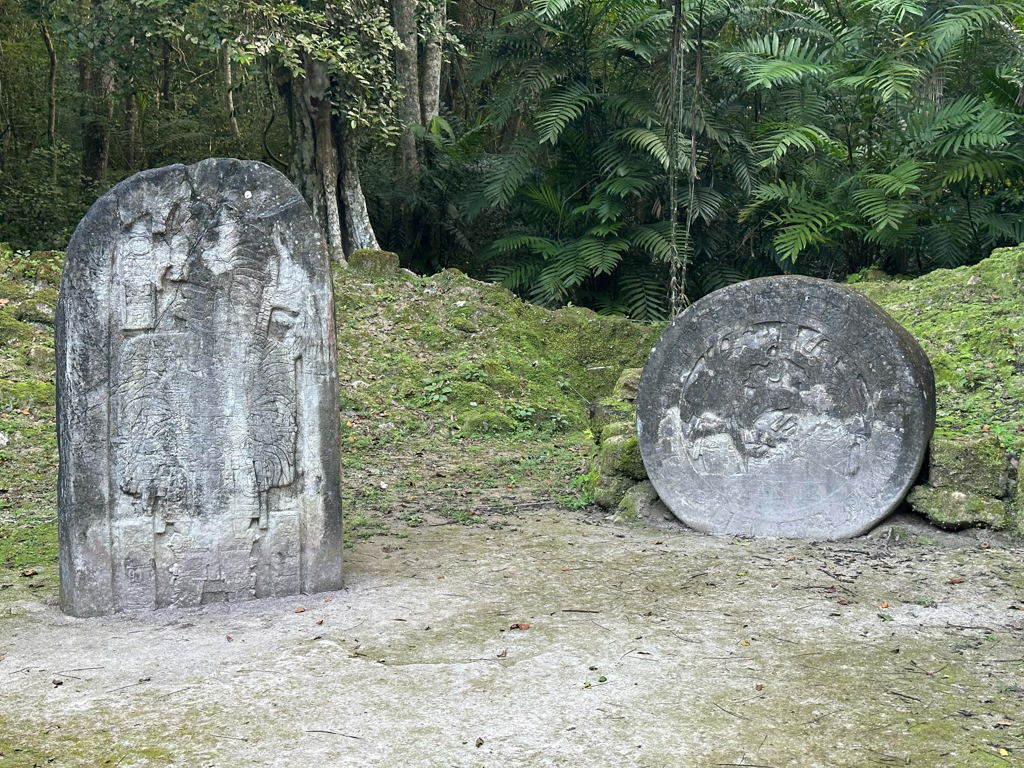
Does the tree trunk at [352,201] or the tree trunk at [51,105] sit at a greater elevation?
the tree trunk at [51,105]

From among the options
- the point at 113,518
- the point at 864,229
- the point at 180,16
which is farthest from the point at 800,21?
the point at 113,518

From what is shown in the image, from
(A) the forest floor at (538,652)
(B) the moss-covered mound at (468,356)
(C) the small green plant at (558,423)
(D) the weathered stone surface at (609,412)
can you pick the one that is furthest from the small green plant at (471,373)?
(A) the forest floor at (538,652)

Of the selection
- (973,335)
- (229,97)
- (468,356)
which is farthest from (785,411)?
(229,97)

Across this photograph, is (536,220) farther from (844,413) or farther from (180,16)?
(844,413)

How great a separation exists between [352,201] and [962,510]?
24.6 ft

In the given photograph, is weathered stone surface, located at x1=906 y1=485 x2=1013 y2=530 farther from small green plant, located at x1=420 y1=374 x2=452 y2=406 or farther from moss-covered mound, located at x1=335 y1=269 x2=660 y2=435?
small green plant, located at x1=420 y1=374 x2=452 y2=406

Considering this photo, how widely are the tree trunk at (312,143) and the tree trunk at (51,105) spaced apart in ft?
14.5

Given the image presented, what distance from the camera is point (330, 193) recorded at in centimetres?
1045

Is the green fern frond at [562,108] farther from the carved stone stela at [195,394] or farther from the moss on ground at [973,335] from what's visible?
the carved stone stela at [195,394]

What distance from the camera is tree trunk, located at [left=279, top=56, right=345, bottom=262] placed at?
33.8 ft

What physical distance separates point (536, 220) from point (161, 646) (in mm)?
9535

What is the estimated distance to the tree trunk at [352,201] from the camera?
34.9 feet

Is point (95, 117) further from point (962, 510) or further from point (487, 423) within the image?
point (962, 510)

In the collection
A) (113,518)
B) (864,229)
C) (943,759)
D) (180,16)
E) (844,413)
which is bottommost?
(943,759)
